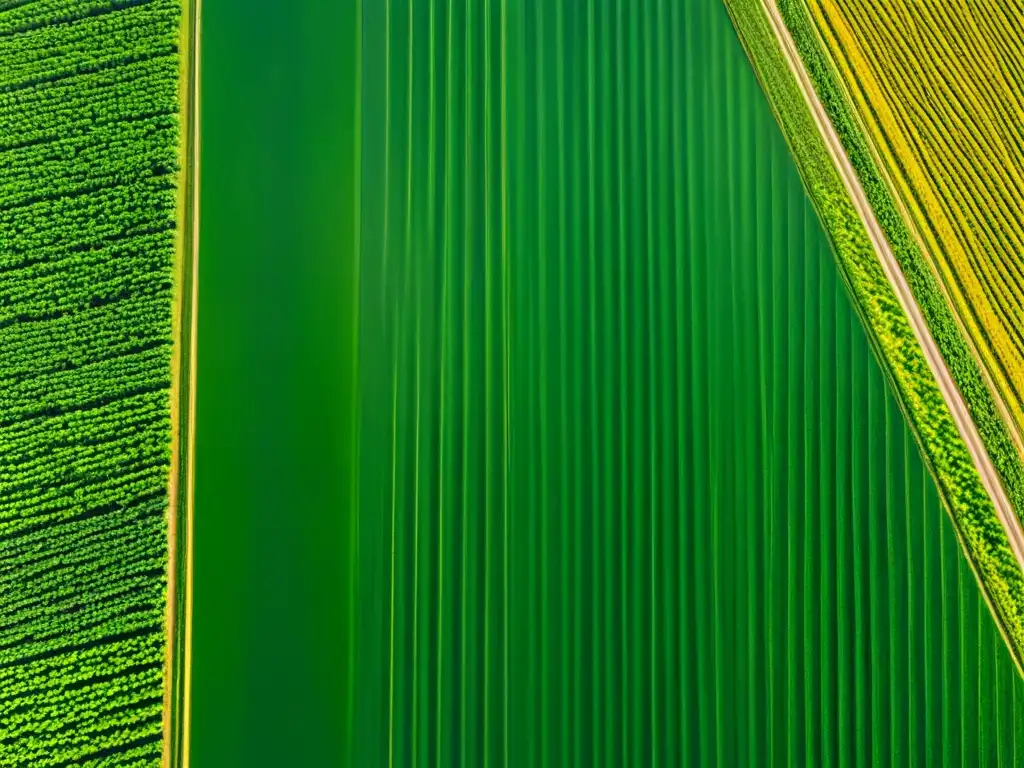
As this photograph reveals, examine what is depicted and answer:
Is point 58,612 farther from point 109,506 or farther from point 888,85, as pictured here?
point 888,85

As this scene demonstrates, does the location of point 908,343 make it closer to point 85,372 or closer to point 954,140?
point 954,140

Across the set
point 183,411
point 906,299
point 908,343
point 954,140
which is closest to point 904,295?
point 906,299

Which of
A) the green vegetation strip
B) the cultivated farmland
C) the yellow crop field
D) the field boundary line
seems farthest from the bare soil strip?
the yellow crop field

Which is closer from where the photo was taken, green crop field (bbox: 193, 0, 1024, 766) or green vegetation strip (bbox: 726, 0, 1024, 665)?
green crop field (bbox: 193, 0, 1024, 766)

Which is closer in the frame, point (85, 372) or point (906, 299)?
point (85, 372)

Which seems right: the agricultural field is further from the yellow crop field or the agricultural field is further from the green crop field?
the yellow crop field
